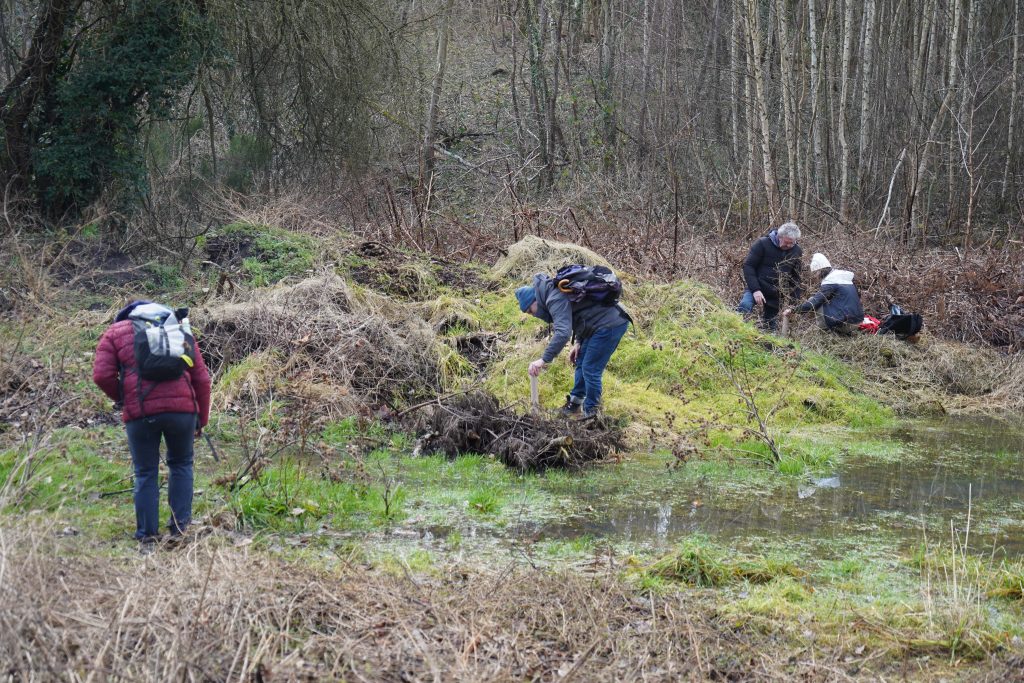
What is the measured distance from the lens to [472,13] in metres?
28.5

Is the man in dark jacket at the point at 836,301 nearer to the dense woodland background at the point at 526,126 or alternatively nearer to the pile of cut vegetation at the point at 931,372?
the pile of cut vegetation at the point at 931,372

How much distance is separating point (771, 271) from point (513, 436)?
19.3ft

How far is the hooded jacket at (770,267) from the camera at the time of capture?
43.3ft

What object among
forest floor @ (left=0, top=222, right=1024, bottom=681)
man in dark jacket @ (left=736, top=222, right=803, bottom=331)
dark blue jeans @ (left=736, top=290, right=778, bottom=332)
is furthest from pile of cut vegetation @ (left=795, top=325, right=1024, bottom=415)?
man in dark jacket @ (left=736, top=222, right=803, bottom=331)

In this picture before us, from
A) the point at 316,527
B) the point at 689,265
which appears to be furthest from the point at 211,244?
the point at 316,527

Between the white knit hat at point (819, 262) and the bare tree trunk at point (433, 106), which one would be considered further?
the bare tree trunk at point (433, 106)

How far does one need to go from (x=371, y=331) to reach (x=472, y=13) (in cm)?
1942

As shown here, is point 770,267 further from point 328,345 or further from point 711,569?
point 711,569

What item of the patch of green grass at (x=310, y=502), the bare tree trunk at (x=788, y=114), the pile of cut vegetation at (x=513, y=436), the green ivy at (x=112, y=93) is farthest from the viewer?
the bare tree trunk at (x=788, y=114)

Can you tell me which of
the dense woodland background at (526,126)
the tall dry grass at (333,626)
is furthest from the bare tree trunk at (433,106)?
the tall dry grass at (333,626)

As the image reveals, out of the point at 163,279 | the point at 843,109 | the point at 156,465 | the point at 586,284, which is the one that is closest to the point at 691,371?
the point at 586,284

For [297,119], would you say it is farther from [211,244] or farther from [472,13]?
[472,13]

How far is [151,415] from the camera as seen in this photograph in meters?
6.12

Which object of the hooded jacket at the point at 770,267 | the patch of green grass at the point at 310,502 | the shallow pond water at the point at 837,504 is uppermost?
the hooded jacket at the point at 770,267
